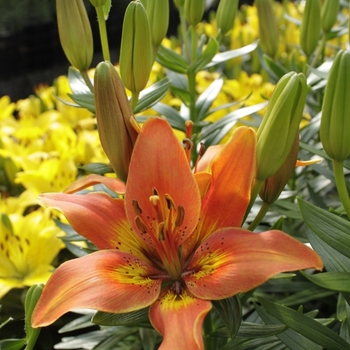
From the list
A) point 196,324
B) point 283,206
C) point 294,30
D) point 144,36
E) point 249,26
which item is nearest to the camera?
point 196,324

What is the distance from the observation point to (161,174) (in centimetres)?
49

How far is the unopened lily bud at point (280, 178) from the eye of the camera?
50 centimetres

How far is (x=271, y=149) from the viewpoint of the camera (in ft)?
1.54

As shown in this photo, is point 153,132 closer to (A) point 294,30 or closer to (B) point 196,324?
(B) point 196,324

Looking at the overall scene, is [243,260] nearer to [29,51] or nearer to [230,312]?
[230,312]

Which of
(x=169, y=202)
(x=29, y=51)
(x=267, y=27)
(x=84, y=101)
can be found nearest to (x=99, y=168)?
(x=84, y=101)

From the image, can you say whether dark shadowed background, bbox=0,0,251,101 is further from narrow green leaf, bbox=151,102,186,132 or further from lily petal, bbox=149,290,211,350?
lily petal, bbox=149,290,211,350

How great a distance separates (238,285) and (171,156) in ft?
0.42

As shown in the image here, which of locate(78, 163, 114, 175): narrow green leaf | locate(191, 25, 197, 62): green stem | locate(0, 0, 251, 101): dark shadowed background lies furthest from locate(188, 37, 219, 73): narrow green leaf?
locate(0, 0, 251, 101): dark shadowed background

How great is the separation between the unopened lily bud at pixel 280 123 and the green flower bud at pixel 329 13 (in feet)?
1.38

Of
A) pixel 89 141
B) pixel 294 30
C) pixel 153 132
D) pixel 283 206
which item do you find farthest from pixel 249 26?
pixel 153 132

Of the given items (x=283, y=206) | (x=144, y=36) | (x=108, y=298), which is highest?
(x=144, y=36)

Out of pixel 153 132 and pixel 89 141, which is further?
pixel 89 141

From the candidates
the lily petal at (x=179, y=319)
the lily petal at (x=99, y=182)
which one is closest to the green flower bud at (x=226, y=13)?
the lily petal at (x=99, y=182)
